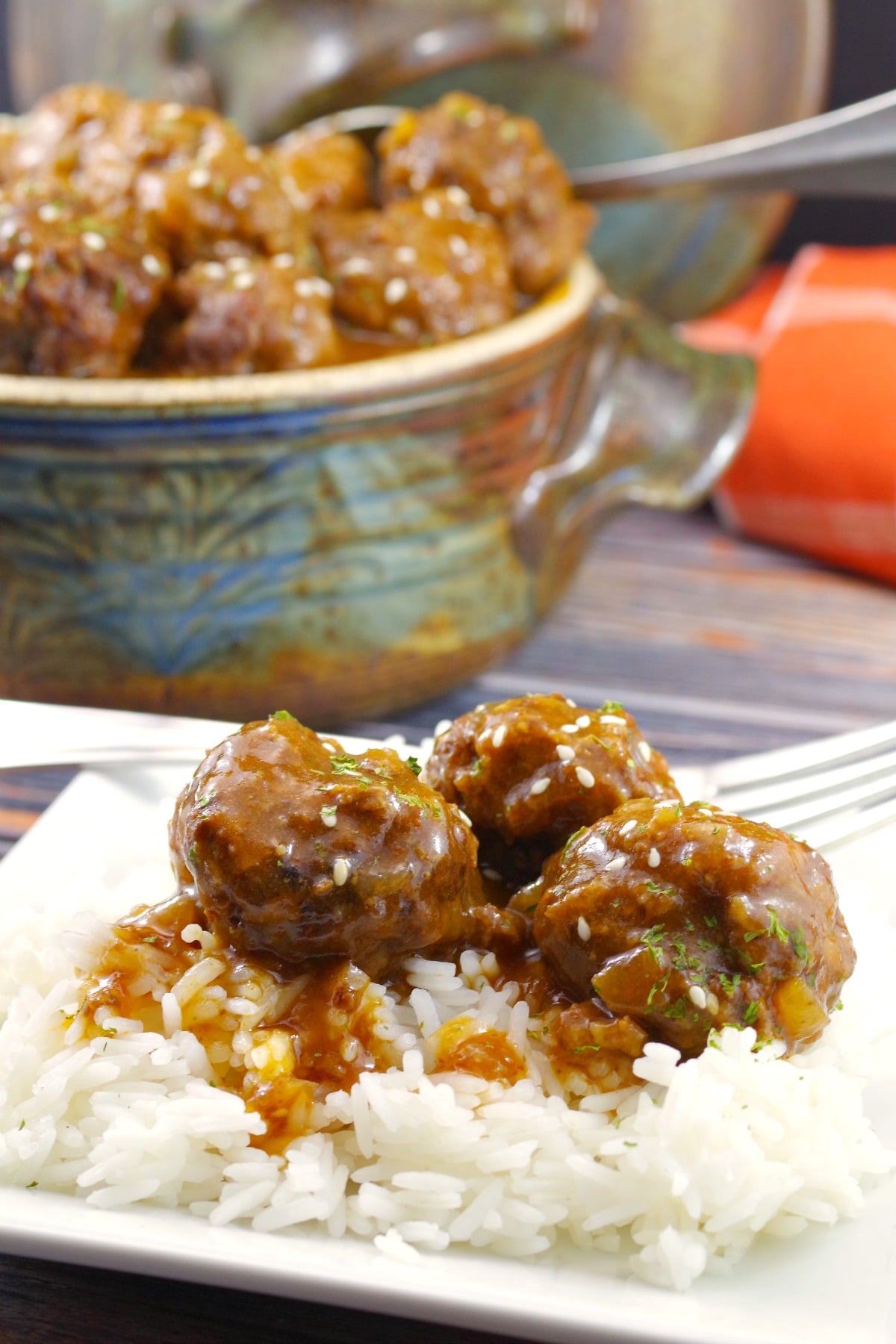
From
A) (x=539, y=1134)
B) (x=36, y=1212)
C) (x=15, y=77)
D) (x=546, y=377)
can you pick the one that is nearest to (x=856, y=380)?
(x=546, y=377)

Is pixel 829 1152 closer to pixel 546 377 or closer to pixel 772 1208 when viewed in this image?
pixel 772 1208

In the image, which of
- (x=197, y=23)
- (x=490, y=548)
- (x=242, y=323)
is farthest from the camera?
(x=197, y=23)

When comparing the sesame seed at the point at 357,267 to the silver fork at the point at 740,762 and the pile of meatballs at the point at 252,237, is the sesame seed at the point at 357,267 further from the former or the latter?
the silver fork at the point at 740,762

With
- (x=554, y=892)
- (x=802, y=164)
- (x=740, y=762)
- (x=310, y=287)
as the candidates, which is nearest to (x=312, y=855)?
(x=554, y=892)

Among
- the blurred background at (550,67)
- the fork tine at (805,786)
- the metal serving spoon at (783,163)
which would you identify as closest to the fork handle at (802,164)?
the metal serving spoon at (783,163)

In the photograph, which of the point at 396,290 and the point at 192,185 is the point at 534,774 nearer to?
the point at 396,290

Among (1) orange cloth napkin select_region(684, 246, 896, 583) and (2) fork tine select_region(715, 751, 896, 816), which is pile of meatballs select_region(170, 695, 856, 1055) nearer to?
(2) fork tine select_region(715, 751, 896, 816)
